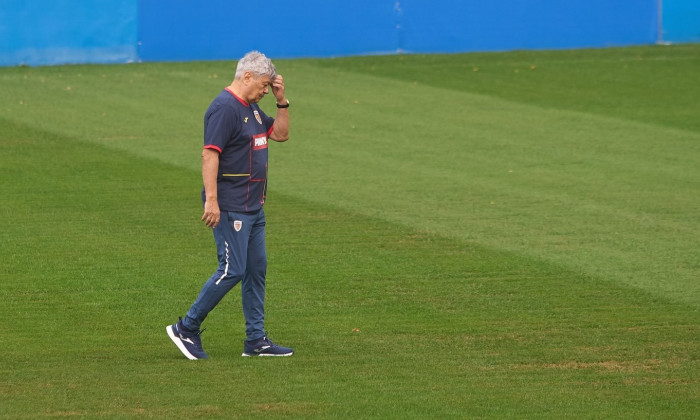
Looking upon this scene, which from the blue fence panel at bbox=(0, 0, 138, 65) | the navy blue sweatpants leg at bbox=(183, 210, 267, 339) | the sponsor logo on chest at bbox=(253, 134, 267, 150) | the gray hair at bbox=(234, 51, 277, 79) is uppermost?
the blue fence panel at bbox=(0, 0, 138, 65)

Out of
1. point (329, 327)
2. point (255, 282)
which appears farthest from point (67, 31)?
point (255, 282)

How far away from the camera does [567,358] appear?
7.37 metres

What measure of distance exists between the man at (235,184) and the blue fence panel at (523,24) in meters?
18.7

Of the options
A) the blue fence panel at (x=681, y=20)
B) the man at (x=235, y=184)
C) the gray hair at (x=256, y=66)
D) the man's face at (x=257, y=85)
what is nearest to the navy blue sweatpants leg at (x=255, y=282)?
the man at (x=235, y=184)

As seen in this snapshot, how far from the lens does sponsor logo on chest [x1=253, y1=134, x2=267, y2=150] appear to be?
7.27 m

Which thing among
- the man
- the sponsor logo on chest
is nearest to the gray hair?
the man

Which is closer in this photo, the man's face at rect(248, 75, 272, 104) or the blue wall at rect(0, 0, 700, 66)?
the man's face at rect(248, 75, 272, 104)

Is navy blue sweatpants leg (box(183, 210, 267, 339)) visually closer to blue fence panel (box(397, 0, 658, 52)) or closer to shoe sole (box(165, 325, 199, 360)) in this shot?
shoe sole (box(165, 325, 199, 360))

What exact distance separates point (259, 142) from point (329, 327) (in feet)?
4.90

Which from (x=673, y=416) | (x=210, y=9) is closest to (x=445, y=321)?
(x=673, y=416)

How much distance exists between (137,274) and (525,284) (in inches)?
116

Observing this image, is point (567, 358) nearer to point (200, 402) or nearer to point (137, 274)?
point (200, 402)

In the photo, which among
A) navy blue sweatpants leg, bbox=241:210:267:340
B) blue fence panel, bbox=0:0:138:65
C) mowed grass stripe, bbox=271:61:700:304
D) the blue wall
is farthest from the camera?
the blue wall

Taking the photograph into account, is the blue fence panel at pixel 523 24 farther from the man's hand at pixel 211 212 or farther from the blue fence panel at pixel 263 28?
the man's hand at pixel 211 212
